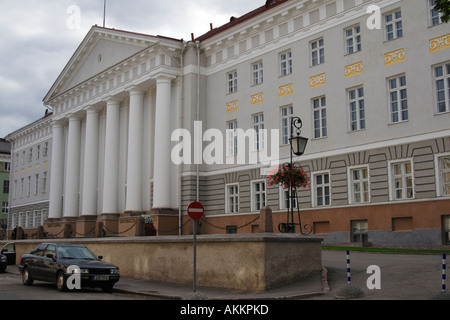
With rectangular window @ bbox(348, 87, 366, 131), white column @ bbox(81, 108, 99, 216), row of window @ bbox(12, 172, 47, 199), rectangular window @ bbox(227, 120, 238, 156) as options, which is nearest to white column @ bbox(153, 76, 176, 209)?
rectangular window @ bbox(227, 120, 238, 156)

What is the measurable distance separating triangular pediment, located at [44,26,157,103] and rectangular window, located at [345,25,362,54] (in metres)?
14.4

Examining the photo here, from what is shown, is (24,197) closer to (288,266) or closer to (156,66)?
(156,66)

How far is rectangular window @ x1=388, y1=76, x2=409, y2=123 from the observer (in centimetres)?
2636

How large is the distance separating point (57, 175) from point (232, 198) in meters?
22.4

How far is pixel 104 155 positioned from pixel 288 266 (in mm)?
31546

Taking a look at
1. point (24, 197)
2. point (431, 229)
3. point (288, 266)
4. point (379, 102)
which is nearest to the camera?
point (288, 266)

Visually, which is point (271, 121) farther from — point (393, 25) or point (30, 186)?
point (30, 186)

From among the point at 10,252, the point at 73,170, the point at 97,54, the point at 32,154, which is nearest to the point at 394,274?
the point at 10,252

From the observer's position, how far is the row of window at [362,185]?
79.8 ft

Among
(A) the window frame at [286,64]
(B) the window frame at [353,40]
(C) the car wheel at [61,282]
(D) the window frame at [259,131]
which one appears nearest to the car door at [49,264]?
(C) the car wheel at [61,282]

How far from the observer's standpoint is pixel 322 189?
2992 centimetres
